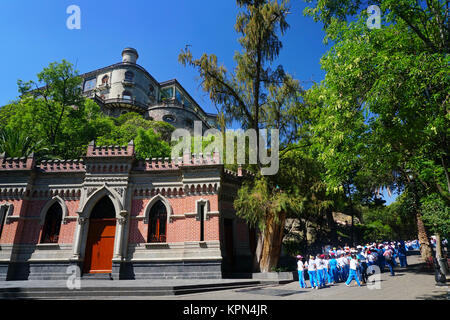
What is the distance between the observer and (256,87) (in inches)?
650

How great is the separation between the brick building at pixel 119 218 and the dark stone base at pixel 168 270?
0.18 feet

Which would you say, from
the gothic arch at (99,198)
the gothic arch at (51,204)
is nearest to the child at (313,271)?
the gothic arch at (99,198)

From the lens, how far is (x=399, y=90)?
8.77 m

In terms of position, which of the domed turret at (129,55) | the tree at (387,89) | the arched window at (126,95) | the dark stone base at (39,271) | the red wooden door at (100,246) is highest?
the domed turret at (129,55)

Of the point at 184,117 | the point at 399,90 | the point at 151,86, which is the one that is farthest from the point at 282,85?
the point at 151,86

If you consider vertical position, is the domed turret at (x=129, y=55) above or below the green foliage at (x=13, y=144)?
above

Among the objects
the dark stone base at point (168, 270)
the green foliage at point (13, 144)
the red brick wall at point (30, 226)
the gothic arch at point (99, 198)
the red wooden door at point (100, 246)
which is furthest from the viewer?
the green foliage at point (13, 144)

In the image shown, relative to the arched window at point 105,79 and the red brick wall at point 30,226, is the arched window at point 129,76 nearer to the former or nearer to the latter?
the arched window at point 105,79

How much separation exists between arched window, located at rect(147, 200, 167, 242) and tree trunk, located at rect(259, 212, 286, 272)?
20.5ft

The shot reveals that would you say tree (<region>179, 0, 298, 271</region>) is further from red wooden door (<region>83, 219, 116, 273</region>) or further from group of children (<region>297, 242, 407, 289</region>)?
red wooden door (<region>83, 219, 116, 273</region>)

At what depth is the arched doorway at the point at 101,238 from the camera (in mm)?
16516

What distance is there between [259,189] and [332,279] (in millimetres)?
6506

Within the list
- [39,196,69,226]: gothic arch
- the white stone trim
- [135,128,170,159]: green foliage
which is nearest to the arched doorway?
[39,196,69,226]: gothic arch

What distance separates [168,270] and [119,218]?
4.41 m
